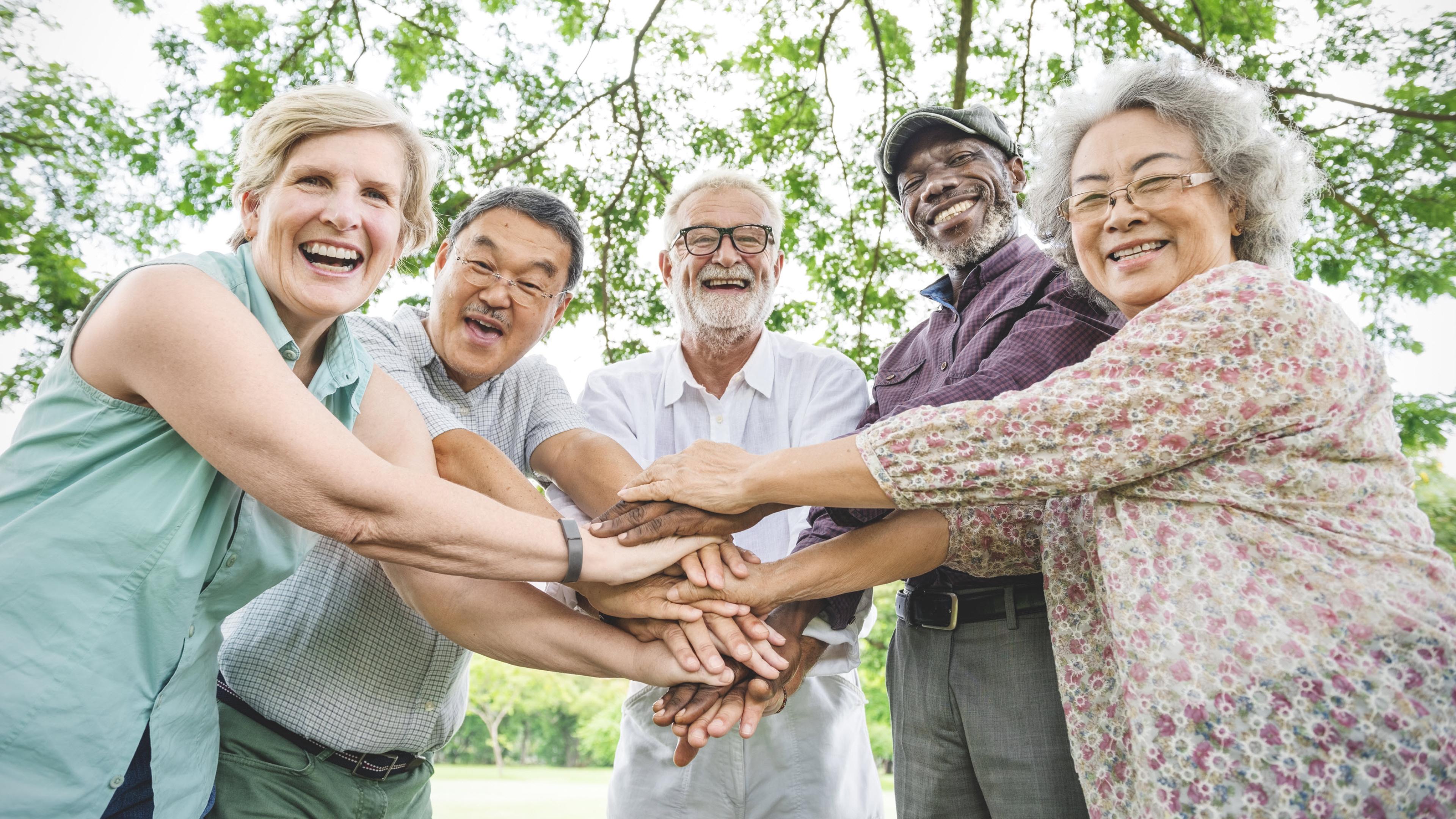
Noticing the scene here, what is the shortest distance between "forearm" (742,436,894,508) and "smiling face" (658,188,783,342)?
124 centimetres

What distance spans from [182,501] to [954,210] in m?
2.44

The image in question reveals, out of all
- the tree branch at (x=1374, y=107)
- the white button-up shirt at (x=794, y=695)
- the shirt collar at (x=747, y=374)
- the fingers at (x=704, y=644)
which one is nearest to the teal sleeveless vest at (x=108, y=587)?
the fingers at (x=704, y=644)

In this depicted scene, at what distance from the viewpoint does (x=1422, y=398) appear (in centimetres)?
511

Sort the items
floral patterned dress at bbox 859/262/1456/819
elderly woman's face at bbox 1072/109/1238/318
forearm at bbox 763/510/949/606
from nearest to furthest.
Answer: floral patterned dress at bbox 859/262/1456/819, elderly woman's face at bbox 1072/109/1238/318, forearm at bbox 763/510/949/606

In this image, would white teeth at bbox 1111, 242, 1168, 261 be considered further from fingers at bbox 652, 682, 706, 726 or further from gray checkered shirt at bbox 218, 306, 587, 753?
gray checkered shirt at bbox 218, 306, 587, 753

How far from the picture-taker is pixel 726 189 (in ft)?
11.0

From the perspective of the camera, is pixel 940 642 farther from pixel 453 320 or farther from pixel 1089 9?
pixel 1089 9

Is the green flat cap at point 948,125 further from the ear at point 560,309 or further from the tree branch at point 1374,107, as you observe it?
the tree branch at point 1374,107

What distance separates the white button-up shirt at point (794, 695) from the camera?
2.58m

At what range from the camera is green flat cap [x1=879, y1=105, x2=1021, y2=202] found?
9.86ft

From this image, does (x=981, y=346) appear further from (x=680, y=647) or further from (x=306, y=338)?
(x=306, y=338)

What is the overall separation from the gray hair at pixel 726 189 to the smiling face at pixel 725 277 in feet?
0.06

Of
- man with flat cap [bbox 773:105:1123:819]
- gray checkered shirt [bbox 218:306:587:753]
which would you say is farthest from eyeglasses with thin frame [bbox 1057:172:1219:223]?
Result: gray checkered shirt [bbox 218:306:587:753]

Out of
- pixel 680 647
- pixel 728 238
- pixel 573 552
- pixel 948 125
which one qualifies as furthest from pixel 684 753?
pixel 948 125
